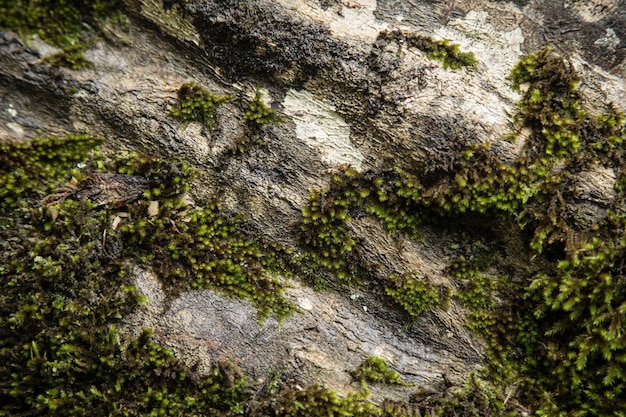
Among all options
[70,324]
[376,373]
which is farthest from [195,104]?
[376,373]

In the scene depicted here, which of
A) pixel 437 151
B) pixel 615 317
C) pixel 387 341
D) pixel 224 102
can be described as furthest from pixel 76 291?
pixel 615 317

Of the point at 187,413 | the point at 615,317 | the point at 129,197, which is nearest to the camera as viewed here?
the point at 615,317

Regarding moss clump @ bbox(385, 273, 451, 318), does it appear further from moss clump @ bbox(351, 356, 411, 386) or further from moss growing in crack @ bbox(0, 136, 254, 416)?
moss growing in crack @ bbox(0, 136, 254, 416)

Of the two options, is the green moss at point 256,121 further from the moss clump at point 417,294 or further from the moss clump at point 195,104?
the moss clump at point 417,294

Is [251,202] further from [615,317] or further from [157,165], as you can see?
[615,317]

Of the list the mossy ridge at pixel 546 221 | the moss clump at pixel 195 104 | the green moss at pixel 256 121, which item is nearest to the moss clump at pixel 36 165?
the moss clump at pixel 195 104
